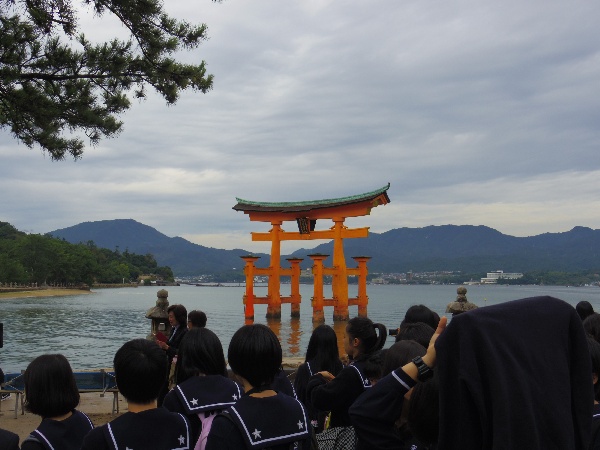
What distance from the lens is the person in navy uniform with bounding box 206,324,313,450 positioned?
2018mm

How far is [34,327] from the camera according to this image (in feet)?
83.0

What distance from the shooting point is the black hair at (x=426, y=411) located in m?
1.80

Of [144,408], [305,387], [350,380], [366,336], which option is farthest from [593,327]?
[144,408]

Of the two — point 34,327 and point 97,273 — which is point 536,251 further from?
point 34,327

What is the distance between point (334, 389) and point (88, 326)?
85.0 feet

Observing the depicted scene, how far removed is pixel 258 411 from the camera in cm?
209

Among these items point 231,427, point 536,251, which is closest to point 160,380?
point 231,427

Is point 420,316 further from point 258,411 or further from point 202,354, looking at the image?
point 258,411

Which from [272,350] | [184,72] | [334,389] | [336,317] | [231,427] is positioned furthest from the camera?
[336,317]

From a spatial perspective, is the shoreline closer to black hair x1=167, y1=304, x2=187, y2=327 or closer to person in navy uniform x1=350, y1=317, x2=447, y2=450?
black hair x1=167, y1=304, x2=187, y2=327

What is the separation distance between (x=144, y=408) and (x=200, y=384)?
0.55 m

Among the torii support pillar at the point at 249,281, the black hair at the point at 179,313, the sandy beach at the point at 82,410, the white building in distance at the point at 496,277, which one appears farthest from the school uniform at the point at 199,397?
the white building in distance at the point at 496,277

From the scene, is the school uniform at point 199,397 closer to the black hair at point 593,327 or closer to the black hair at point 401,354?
the black hair at point 401,354

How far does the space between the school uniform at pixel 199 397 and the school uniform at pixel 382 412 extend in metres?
0.78
